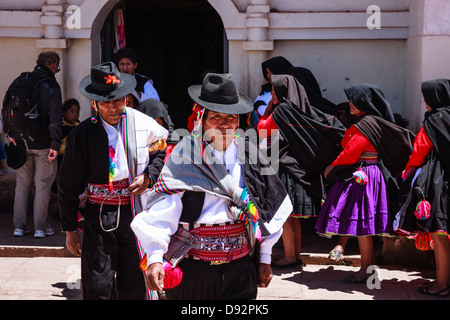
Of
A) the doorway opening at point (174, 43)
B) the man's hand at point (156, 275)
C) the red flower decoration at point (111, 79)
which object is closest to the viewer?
the man's hand at point (156, 275)

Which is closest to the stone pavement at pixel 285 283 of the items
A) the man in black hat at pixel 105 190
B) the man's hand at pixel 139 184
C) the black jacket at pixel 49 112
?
the black jacket at pixel 49 112

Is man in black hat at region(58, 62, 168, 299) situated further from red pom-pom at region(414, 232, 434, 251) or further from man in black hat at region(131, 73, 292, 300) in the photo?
red pom-pom at region(414, 232, 434, 251)

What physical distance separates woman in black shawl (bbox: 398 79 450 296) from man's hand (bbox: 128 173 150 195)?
2.38 metres

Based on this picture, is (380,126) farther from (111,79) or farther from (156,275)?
Answer: (156,275)

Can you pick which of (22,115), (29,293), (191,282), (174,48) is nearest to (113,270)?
(191,282)

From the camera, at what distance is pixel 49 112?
7156 mm

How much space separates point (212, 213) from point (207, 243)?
0.17 m

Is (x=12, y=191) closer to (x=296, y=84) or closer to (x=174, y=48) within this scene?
(x=296, y=84)

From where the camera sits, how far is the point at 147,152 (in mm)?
5133

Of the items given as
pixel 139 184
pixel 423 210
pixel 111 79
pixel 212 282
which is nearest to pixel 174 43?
pixel 423 210

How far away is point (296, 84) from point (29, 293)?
3.17 metres

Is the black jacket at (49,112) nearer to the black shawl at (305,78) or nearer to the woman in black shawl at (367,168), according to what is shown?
the black shawl at (305,78)

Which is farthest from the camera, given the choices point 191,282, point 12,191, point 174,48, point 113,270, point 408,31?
point 174,48

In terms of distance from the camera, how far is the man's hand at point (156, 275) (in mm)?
3688
